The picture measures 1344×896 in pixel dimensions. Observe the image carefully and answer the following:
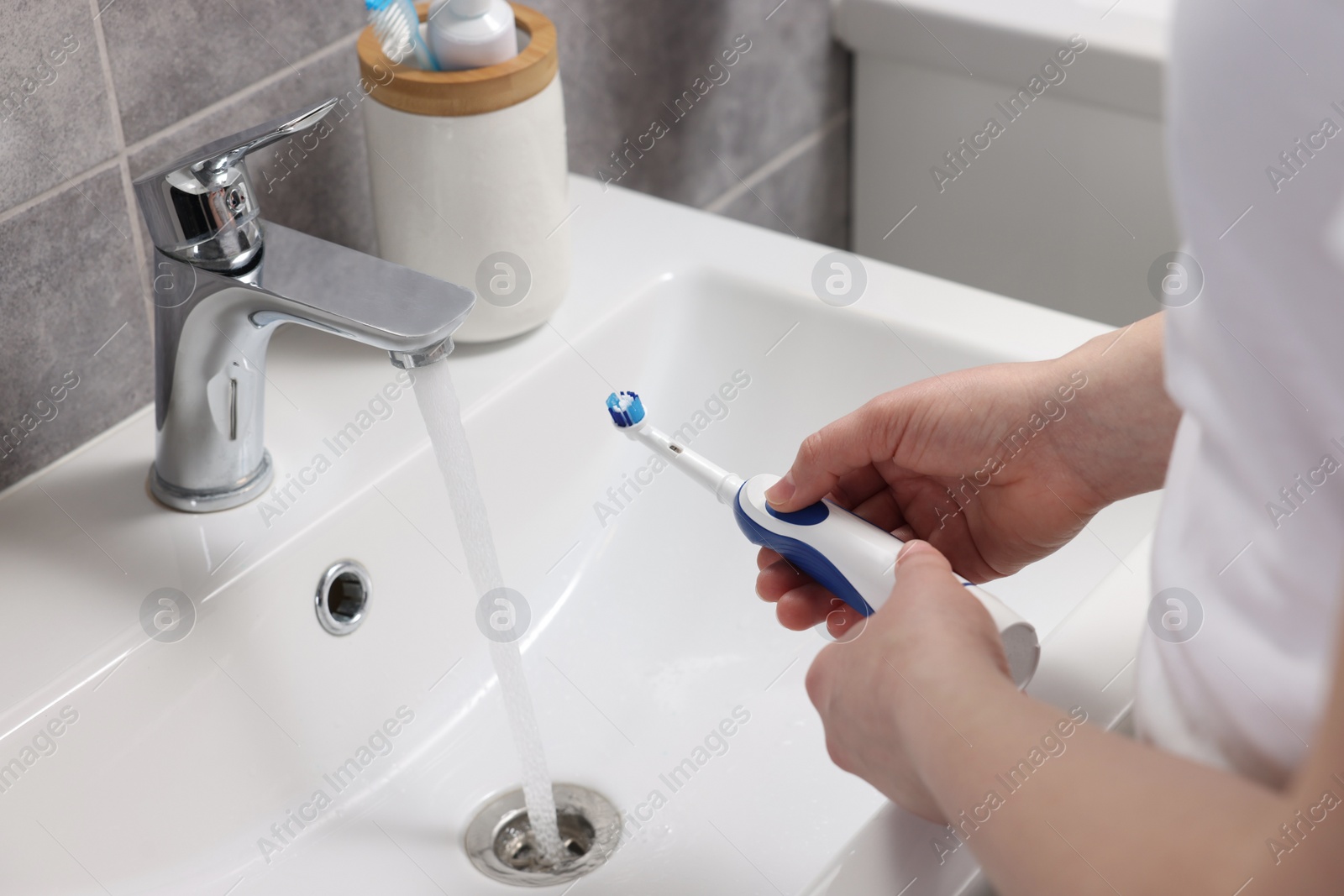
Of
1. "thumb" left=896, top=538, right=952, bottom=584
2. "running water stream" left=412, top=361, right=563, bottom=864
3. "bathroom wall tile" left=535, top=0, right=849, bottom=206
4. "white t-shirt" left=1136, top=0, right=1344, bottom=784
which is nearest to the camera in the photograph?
"white t-shirt" left=1136, top=0, right=1344, bottom=784

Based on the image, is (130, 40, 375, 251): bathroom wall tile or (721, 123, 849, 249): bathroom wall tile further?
(721, 123, 849, 249): bathroom wall tile

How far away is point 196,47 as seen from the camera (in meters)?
0.55

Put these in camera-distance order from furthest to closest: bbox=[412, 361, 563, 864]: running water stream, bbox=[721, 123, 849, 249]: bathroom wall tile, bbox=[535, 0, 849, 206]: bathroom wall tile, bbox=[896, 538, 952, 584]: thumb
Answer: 1. bbox=[721, 123, 849, 249]: bathroom wall tile
2. bbox=[535, 0, 849, 206]: bathroom wall tile
3. bbox=[412, 361, 563, 864]: running water stream
4. bbox=[896, 538, 952, 584]: thumb

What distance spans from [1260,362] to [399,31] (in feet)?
1.32

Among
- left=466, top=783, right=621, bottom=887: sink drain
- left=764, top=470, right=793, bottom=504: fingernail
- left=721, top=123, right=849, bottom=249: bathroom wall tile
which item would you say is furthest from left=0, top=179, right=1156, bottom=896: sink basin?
left=721, top=123, right=849, bottom=249: bathroom wall tile

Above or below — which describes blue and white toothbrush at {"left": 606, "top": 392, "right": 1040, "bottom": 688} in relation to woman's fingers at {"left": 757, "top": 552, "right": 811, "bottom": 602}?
above

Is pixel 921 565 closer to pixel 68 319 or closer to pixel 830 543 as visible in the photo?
pixel 830 543

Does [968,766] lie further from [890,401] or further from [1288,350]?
[890,401]

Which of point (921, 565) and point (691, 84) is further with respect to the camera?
point (691, 84)

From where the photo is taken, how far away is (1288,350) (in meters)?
0.26

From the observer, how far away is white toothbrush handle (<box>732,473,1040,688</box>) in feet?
1.46

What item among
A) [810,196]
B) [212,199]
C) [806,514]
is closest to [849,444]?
[806,514]

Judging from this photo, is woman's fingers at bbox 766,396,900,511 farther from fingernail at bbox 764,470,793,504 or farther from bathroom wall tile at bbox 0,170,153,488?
bathroom wall tile at bbox 0,170,153,488

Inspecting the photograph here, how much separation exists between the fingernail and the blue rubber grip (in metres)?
0.01
